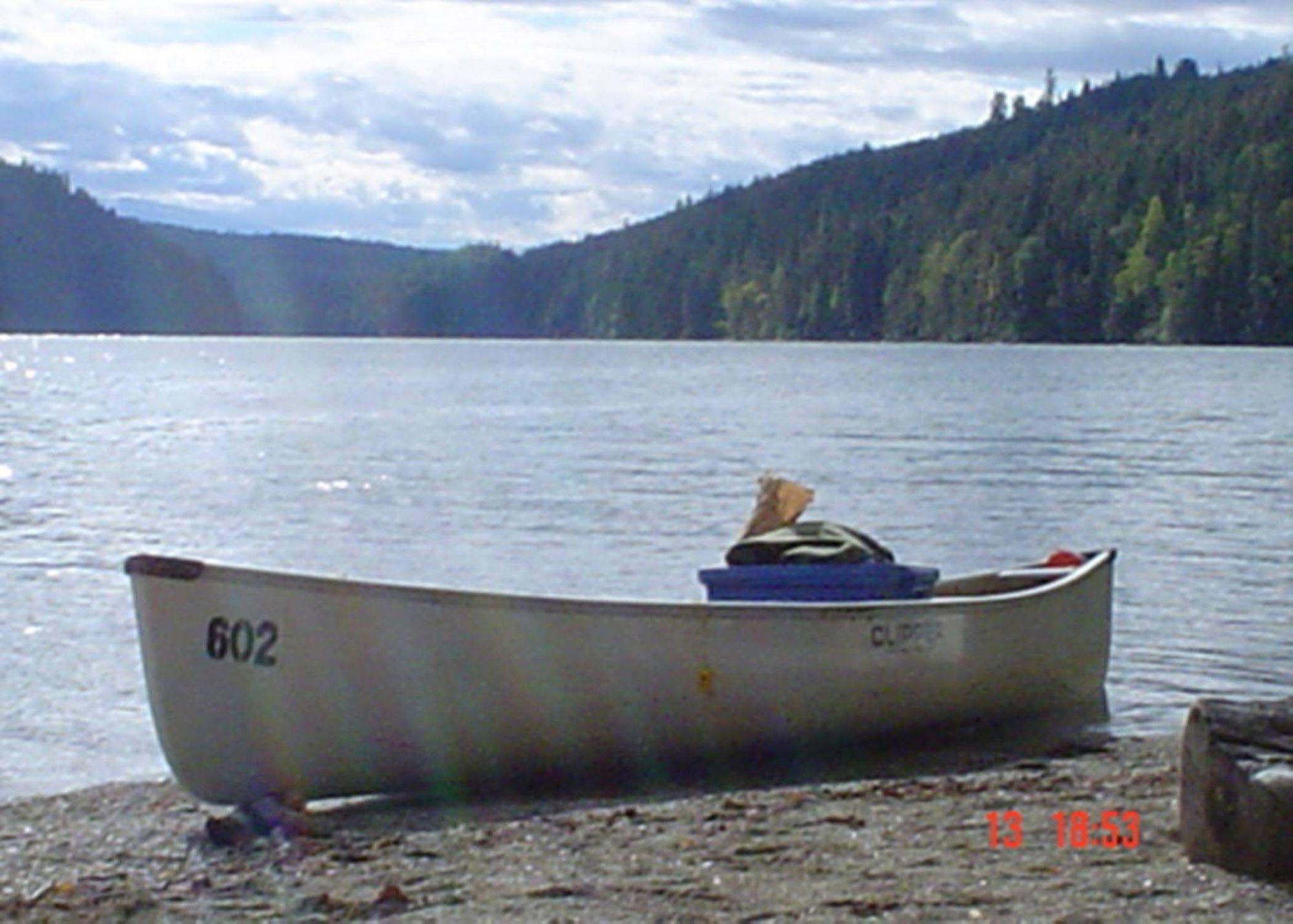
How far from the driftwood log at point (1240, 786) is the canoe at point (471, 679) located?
3699 millimetres

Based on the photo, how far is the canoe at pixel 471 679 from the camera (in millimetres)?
10328

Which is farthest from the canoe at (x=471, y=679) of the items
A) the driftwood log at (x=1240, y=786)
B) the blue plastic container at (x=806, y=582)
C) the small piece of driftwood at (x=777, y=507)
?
the driftwood log at (x=1240, y=786)

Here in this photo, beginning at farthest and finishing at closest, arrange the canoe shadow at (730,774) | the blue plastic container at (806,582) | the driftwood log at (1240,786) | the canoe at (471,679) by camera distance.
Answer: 1. the blue plastic container at (806,582)
2. the canoe shadow at (730,774)
3. the canoe at (471,679)
4. the driftwood log at (1240,786)

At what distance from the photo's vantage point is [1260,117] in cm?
15750

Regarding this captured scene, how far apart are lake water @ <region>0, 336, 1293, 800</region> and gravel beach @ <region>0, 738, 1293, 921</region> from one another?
2.97 m

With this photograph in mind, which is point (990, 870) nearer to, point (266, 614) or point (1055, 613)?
point (266, 614)

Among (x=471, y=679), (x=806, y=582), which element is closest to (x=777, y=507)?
(x=806, y=582)

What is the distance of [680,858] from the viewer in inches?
349

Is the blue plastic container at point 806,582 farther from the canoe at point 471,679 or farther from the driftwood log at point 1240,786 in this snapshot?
the driftwood log at point 1240,786

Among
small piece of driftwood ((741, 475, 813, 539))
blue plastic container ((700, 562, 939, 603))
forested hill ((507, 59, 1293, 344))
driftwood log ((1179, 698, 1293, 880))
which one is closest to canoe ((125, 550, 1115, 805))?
blue plastic container ((700, 562, 939, 603))

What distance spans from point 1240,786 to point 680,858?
2460 mm

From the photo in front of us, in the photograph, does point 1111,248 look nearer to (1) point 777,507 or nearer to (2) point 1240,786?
(1) point 777,507

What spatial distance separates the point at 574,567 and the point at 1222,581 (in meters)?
7.40
